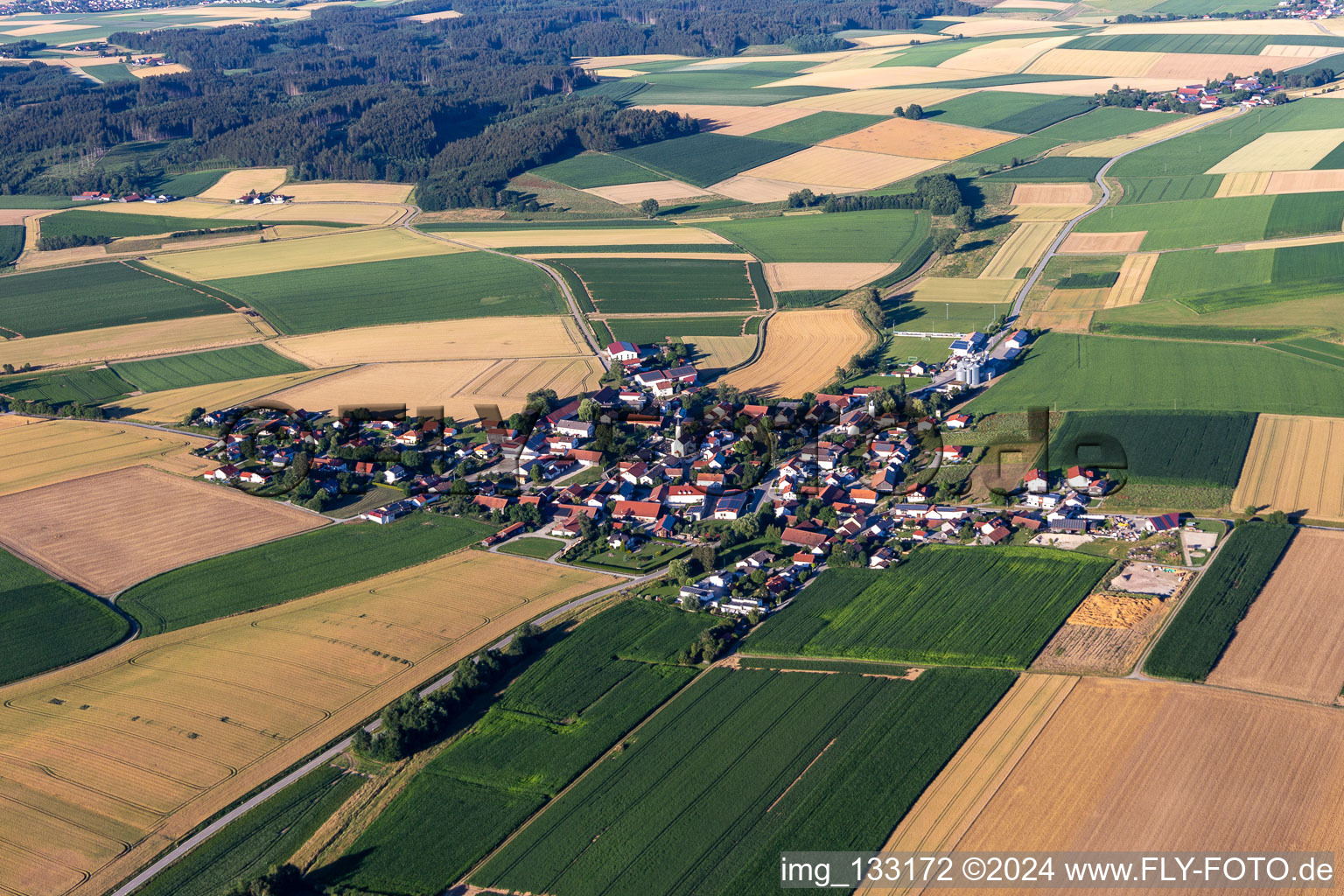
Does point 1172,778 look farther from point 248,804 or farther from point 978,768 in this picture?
point 248,804

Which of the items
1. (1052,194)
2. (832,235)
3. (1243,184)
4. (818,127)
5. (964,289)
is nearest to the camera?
(964,289)

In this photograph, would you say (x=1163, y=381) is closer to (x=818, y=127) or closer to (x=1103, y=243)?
(x=1103, y=243)

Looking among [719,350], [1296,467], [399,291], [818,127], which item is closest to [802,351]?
[719,350]

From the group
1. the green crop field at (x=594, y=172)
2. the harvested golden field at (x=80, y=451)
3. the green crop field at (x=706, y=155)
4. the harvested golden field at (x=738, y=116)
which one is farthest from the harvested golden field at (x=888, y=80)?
the harvested golden field at (x=80, y=451)

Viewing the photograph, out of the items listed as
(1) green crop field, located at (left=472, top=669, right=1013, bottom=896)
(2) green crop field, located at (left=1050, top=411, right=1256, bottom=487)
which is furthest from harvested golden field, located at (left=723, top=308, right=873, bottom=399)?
(1) green crop field, located at (left=472, top=669, right=1013, bottom=896)

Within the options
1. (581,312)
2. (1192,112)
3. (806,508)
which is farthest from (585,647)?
(1192,112)

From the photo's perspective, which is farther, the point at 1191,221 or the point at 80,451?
the point at 1191,221

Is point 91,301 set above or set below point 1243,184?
below

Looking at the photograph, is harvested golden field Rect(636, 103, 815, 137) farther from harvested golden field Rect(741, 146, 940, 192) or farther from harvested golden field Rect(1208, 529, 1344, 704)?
harvested golden field Rect(1208, 529, 1344, 704)

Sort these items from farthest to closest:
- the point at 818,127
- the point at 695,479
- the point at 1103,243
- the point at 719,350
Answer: the point at 818,127
the point at 1103,243
the point at 719,350
the point at 695,479

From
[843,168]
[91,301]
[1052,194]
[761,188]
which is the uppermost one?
[843,168]
